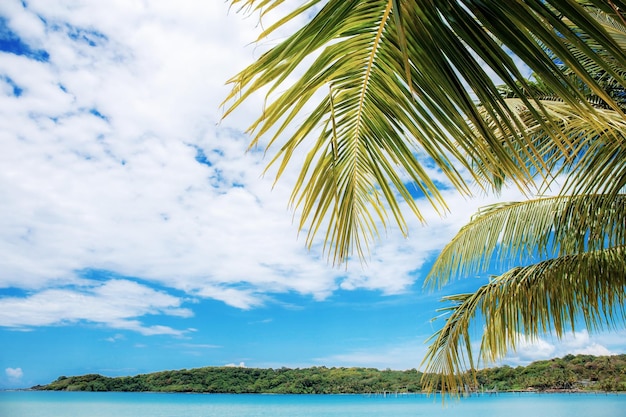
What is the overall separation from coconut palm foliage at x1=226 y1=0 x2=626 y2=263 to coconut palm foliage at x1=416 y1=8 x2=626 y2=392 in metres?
2.28

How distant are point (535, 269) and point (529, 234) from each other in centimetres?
37

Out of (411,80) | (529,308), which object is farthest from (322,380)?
(411,80)

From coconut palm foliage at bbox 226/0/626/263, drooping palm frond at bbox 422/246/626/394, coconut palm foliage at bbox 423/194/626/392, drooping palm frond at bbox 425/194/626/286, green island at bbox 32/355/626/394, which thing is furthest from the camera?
green island at bbox 32/355/626/394

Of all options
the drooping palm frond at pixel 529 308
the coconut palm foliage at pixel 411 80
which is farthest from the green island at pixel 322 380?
the coconut palm foliage at pixel 411 80

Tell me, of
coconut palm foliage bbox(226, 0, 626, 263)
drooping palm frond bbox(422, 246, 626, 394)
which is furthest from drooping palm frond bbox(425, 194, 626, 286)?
coconut palm foliage bbox(226, 0, 626, 263)

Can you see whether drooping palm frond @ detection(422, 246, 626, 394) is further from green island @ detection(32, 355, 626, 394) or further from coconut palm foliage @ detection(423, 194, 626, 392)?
green island @ detection(32, 355, 626, 394)

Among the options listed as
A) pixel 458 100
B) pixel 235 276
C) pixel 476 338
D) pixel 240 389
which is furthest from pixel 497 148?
pixel 235 276

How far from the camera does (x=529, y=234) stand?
4629 millimetres

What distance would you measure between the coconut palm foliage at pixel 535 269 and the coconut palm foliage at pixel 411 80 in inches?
89.9

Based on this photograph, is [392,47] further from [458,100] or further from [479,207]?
[479,207]

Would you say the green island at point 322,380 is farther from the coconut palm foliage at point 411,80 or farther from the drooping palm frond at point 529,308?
the coconut palm foliage at point 411,80

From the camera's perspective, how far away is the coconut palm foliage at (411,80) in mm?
814

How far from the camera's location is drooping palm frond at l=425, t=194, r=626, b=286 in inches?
148

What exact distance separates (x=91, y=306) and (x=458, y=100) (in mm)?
153162
